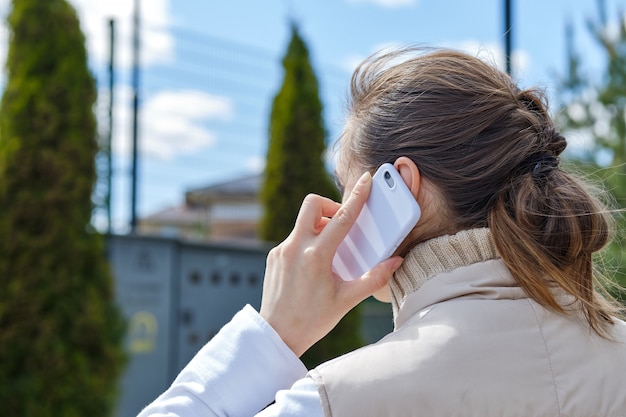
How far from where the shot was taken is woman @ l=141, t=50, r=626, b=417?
100 cm

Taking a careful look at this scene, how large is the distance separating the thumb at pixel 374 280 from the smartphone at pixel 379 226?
12mm

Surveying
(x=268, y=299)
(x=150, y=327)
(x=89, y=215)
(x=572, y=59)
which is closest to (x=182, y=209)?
(x=150, y=327)

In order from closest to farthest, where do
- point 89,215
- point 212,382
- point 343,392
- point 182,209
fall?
point 343,392 < point 212,382 < point 89,215 < point 182,209

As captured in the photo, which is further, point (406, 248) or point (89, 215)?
point (89, 215)

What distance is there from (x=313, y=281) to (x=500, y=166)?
0.34 m

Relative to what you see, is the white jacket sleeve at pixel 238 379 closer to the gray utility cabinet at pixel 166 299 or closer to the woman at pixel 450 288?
the woman at pixel 450 288

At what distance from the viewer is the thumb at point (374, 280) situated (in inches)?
49.2

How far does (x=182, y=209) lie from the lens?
666 cm

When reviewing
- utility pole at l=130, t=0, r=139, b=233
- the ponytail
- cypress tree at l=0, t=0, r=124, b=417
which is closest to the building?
utility pole at l=130, t=0, r=139, b=233

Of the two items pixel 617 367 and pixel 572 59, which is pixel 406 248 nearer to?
pixel 617 367

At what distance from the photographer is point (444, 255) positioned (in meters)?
1.17

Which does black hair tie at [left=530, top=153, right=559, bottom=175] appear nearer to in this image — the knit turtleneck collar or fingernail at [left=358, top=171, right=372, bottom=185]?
the knit turtleneck collar

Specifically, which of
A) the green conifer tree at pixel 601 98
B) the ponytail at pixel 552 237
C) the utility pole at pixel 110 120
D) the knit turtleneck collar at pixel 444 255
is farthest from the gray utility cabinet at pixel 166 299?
the ponytail at pixel 552 237

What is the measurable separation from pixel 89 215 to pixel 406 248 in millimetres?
3703
